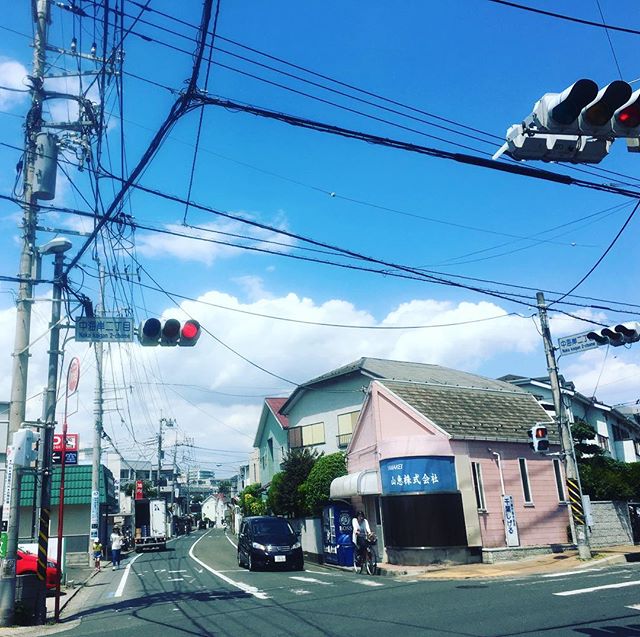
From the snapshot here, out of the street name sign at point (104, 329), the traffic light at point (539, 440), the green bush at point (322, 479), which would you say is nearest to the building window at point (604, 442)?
the green bush at point (322, 479)

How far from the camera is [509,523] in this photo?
69.6 feet

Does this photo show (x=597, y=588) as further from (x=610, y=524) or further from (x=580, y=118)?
(x=610, y=524)

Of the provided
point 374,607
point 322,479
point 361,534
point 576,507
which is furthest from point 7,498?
point 322,479

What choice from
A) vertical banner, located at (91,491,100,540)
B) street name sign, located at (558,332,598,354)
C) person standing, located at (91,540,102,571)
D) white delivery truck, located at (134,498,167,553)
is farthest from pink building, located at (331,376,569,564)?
white delivery truck, located at (134,498,167,553)

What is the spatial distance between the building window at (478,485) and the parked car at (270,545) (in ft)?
21.3

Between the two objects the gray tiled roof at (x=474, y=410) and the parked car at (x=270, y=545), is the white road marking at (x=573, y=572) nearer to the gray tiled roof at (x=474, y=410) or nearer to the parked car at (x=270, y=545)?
the gray tiled roof at (x=474, y=410)

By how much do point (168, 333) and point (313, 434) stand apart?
30.0 m

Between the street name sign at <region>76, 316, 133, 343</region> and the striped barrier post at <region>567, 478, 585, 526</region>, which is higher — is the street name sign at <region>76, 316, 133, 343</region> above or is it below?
above

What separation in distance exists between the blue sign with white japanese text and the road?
324 cm

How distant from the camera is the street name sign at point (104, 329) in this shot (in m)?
13.4

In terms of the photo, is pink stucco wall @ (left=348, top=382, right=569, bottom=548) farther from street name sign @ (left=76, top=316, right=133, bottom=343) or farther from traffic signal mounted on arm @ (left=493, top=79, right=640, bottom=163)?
traffic signal mounted on arm @ (left=493, top=79, right=640, bottom=163)

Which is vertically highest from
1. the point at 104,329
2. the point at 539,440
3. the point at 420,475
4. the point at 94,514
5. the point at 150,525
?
the point at 104,329

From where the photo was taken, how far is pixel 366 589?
588 inches

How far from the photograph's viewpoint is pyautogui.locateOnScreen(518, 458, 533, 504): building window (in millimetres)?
22500
